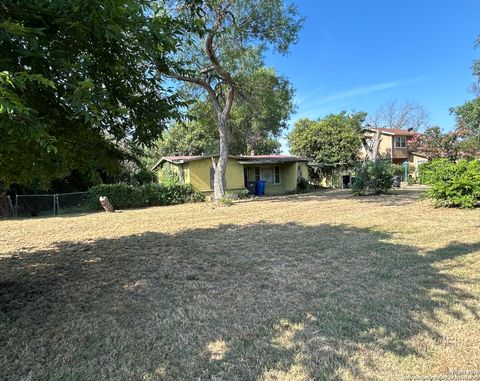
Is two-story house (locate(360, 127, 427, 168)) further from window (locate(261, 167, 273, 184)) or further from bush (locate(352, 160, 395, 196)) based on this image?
bush (locate(352, 160, 395, 196))

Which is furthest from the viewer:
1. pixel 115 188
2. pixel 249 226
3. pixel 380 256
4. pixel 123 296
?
pixel 115 188

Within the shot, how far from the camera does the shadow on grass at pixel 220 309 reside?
114 inches

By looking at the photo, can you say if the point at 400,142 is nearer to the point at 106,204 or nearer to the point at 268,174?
the point at 268,174

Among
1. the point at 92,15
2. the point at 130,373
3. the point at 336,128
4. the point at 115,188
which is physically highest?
the point at 336,128

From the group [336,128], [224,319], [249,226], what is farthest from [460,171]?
[336,128]

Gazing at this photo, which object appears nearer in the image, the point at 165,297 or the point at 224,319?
the point at 224,319

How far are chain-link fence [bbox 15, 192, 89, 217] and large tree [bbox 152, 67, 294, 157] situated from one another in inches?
283

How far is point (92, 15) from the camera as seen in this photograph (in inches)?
96.7

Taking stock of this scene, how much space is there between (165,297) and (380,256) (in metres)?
3.78

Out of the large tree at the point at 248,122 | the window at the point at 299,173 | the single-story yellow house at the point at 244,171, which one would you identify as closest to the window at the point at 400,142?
the large tree at the point at 248,122

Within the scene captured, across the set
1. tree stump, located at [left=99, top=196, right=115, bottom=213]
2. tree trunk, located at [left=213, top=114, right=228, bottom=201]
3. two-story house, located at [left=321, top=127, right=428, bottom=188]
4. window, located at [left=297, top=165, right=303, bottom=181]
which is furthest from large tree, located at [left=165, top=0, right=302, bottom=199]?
two-story house, located at [left=321, top=127, right=428, bottom=188]

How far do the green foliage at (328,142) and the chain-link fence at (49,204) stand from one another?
18.6 meters

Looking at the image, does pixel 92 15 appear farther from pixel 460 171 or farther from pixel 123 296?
pixel 460 171

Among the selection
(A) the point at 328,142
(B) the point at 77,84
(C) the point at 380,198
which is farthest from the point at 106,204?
(A) the point at 328,142
